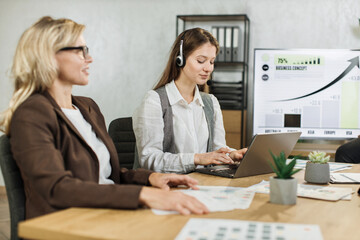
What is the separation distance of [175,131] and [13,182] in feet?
3.48

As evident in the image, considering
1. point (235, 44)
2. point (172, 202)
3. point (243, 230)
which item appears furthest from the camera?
point (235, 44)

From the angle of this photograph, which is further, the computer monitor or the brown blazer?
the computer monitor

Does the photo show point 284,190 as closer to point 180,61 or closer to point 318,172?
point 318,172

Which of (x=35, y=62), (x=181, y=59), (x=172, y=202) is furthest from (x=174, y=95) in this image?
(x=172, y=202)

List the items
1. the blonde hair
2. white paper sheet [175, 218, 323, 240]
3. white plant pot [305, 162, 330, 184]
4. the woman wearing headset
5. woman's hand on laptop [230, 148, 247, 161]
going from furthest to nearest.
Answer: the woman wearing headset < woman's hand on laptop [230, 148, 247, 161] < white plant pot [305, 162, 330, 184] < the blonde hair < white paper sheet [175, 218, 323, 240]

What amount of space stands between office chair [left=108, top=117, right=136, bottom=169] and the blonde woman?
2.73ft

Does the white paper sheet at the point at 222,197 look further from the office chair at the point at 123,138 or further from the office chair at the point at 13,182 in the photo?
the office chair at the point at 123,138

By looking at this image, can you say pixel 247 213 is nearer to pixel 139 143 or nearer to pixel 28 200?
pixel 28 200

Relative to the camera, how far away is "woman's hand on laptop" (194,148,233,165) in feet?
6.07

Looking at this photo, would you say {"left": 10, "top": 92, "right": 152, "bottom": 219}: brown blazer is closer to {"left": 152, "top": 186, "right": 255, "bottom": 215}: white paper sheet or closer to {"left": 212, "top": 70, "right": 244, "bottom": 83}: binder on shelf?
{"left": 152, "top": 186, "right": 255, "bottom": 215}: white paper sheet

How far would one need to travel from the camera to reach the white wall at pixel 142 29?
4453mm

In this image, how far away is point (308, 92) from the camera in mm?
4258

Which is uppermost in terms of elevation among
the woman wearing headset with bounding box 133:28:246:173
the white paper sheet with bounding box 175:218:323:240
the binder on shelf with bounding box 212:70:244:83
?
the binder on shelf with bounding box 212:70:244:83

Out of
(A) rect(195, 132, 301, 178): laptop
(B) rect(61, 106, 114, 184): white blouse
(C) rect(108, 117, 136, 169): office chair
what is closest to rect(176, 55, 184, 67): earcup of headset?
(C) rect(108, 117, 136, 169): office chair
